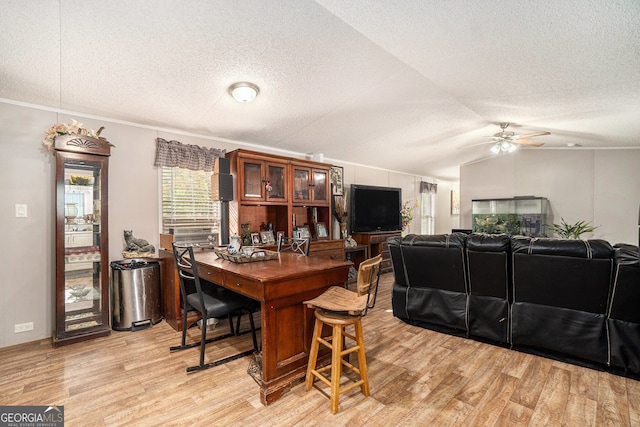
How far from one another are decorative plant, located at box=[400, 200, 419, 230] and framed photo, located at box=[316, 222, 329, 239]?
2696 millimetres

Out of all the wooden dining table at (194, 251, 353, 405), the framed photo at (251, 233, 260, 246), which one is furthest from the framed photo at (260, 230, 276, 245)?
the wooden dining table at (194, 251, 353, 405)

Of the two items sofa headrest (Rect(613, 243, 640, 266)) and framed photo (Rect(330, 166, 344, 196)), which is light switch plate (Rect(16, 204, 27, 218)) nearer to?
framed photo (Rect(330, 166, 344, 196))

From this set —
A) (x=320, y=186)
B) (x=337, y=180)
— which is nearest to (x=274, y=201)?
(x=320, y=186)

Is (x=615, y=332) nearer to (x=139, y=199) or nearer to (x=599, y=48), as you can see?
(x=599, y=48)

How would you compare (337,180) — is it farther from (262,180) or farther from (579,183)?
(579,183)

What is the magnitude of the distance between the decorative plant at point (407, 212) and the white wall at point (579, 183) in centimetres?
156

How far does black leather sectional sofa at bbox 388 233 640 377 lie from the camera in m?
2.22

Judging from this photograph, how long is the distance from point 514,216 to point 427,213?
2.37 m

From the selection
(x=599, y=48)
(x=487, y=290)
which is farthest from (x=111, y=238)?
(x=599, y=48)

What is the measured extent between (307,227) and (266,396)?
315 cm

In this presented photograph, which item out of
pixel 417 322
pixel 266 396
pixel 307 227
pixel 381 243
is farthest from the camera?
pixel 381 243

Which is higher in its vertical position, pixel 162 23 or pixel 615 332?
pixel 162 23

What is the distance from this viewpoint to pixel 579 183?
609cm

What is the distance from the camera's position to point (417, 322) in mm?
3307
